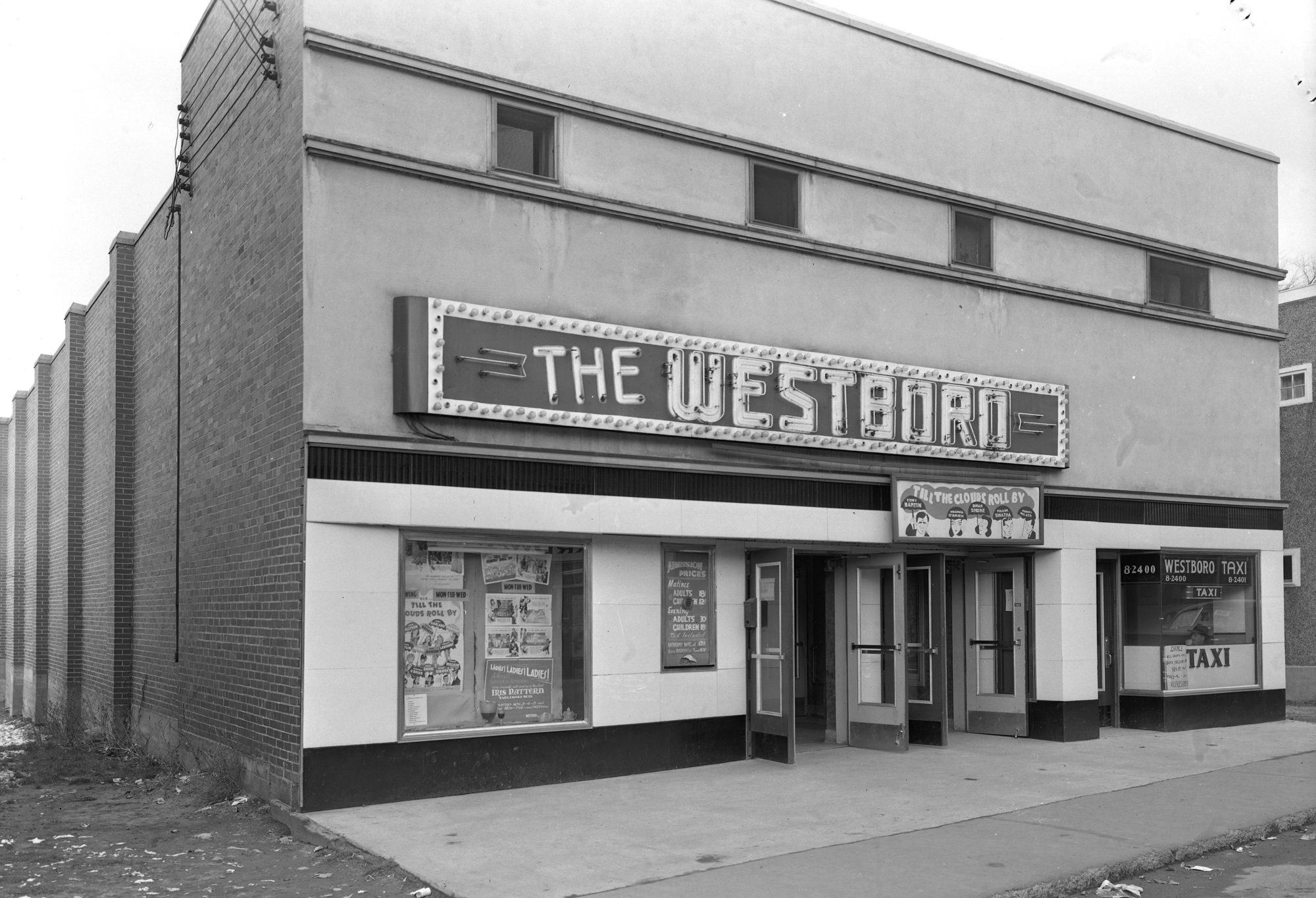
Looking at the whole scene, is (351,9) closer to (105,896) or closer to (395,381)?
(395,381)

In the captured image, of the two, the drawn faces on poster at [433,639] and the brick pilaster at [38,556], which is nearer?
the drawn faces on poster at [433,639]

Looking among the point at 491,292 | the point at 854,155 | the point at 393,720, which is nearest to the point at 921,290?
the point at 854,155

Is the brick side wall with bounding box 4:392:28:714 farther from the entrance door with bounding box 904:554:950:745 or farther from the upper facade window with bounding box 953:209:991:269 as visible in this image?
the upper facade window with bounding box 953:209:991:269

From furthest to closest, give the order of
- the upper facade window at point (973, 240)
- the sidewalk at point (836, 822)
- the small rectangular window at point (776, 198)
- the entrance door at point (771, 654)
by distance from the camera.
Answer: the upper facade window at point (973, 240)
the small rectangular window at point (776, 198)
the entrance door at point (771, 654)
the sidewalk at point (836, 822)

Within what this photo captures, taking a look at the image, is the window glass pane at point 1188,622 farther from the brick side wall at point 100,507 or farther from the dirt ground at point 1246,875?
the brick side wall at point 100,507

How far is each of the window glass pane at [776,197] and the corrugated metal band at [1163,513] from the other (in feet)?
16.4

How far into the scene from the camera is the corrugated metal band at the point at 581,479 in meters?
10.8

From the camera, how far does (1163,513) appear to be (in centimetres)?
1684

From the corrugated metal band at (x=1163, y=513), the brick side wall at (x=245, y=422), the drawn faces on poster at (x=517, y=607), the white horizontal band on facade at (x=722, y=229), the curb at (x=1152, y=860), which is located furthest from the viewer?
the corrugated metal band at (x=1163, y=513)

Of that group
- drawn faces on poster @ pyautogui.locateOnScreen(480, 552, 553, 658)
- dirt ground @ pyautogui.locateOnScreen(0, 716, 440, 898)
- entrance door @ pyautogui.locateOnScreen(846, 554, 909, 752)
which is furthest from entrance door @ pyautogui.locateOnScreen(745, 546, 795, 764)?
dirt ground @ pyautogui.locateOnScreen(0, 716, 440, 898)

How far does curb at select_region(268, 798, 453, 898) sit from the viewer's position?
8289 millimetres

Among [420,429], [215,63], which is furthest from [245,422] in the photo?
[215,63]

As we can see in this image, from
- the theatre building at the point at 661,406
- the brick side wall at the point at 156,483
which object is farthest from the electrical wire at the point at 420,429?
the brick side wall at the point at 156,483

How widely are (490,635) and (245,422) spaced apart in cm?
319
